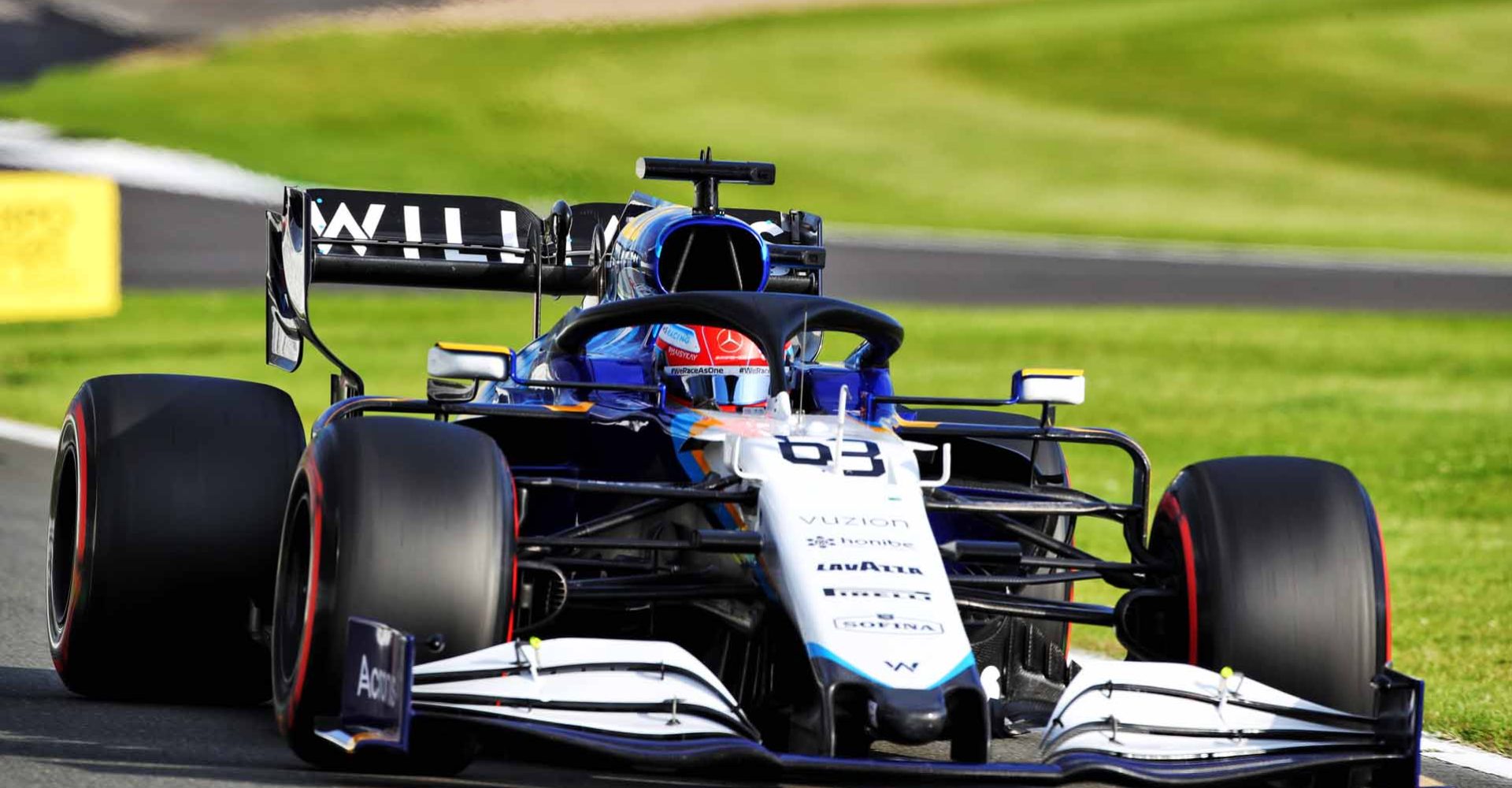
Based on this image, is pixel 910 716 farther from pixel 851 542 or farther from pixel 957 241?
pixel 957 241

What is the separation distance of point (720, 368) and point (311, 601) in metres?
Answer: 1.92

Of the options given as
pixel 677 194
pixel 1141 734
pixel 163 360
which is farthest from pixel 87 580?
pixel 677 194

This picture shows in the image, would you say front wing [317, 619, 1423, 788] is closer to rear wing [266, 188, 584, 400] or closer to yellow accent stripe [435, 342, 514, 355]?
yellow accent stripe [435, 342, 514, 355]

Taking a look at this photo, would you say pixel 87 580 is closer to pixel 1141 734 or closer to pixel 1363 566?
pixel 1141 734

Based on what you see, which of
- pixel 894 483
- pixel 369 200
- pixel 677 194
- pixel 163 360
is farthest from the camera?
pixel 677 194

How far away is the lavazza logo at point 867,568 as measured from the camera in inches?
224

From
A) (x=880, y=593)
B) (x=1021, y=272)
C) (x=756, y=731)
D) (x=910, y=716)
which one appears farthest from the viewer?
(x=1021, y=272)

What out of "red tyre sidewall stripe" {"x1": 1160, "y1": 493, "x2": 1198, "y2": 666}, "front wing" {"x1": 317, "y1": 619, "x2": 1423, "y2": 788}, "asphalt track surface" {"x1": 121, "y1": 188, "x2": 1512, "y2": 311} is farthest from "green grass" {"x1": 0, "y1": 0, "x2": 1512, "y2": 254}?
"front wing" {"x1": 317, "y1": 619, "x2": 1423, "y2": 788}

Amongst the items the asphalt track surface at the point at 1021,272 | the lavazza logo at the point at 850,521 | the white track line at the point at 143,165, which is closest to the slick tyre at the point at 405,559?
the lavazza logo at the point at 850,521

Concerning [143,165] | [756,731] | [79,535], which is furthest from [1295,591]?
[143,165]

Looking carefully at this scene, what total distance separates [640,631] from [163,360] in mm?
14468

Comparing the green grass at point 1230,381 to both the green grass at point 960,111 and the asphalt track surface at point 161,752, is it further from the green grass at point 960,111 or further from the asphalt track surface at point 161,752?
the green grass at point 960,111

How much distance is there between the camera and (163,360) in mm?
20250

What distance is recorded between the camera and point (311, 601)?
5.75 m
